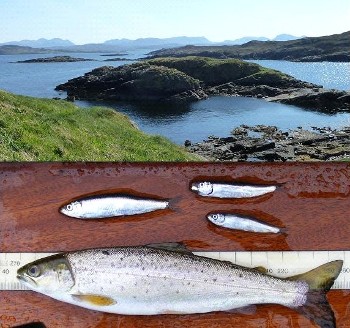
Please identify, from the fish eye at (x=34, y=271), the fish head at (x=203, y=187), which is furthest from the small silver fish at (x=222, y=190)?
the fish eye at (x=34, y=271)

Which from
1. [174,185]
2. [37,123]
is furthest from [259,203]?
[37,123]

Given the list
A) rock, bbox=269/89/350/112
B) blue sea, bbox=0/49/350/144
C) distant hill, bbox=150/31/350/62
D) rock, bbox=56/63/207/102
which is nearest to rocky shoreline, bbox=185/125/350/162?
blue sea, bbox=0/49/350/144

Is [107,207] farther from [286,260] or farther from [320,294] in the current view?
[320,294]

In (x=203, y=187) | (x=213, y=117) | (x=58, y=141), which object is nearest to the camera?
(x=203, y=187)

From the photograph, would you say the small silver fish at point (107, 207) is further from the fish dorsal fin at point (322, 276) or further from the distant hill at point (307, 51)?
the distant hill at point (307, 51)

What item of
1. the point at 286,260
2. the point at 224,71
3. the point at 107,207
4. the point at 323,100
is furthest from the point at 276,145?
the point at 224,71
